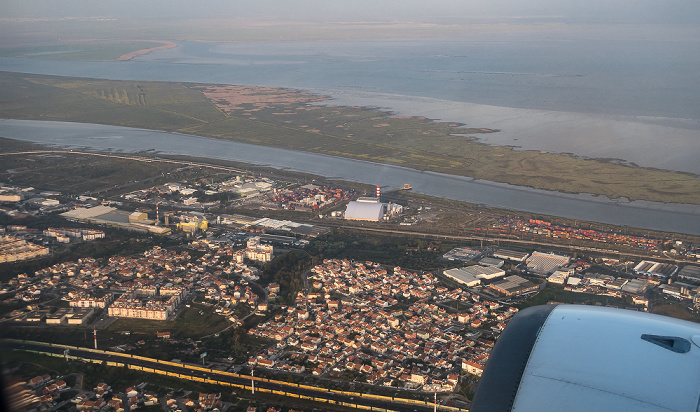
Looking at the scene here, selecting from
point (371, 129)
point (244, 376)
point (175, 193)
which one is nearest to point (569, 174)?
point (371, 129)

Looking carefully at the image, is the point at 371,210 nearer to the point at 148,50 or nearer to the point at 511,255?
the point at 511,255

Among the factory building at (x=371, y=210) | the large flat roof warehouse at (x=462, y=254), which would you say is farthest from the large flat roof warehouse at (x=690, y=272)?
the factory building at (x=371, y=210)

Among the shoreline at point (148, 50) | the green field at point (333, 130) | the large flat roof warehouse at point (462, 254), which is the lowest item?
the large flat roof warehouse at point (462, 254)

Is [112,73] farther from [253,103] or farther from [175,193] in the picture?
[175,193]

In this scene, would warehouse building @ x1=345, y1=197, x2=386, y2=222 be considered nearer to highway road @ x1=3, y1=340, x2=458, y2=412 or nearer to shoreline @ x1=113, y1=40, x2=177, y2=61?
highway road @ x1=3, y1=340, x2=458, y2=412

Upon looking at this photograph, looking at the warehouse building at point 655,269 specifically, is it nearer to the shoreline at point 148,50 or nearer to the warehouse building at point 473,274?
the warehouse building at point 473,274

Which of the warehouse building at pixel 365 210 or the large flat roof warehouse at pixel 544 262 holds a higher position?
the warehouse building at pixel 365 210

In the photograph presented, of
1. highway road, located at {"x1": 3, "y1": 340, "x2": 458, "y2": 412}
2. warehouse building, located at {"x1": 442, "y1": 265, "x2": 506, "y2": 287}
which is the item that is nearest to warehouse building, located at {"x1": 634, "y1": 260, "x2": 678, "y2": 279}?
warehouse building, located at {"x1": 442, "y1": 265, "x2": 506, "y2": 287}

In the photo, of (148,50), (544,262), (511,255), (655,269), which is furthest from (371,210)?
(148,50)
